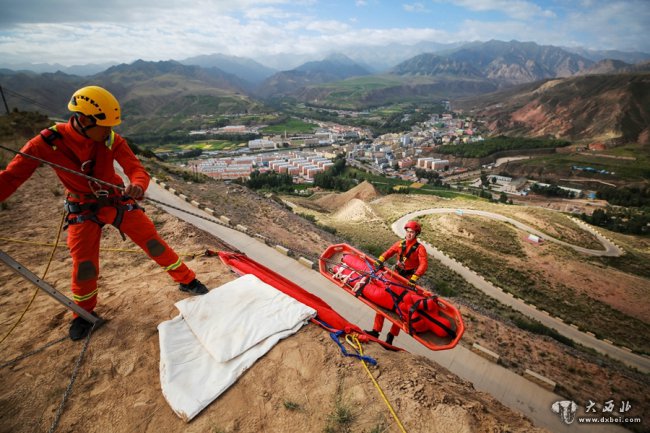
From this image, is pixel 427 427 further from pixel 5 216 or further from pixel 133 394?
pixel 5 216

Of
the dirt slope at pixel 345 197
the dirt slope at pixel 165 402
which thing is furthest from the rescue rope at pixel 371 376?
the dirt slope at pixel 345 197

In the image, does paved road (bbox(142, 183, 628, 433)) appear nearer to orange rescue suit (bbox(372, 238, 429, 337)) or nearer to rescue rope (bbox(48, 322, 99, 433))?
orange rescue suit (bbox(372, 238, 429, 337))

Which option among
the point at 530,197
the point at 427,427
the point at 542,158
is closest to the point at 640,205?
the point at 530,197

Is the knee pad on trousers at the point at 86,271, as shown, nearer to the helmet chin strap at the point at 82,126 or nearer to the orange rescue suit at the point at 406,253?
the helmet chin strap at the point at 82,126

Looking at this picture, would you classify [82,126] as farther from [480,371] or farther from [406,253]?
[480,371]

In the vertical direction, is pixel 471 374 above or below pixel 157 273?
below

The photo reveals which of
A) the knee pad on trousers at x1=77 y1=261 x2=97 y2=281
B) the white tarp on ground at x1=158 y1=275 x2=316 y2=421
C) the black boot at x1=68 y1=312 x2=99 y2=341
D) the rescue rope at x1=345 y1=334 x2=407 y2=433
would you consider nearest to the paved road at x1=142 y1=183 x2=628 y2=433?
the rescue rope at x1=345 y1=334 x2=407 y2=433

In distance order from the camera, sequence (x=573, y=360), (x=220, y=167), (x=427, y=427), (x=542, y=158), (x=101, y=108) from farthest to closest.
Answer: (x=542, y=158)
(x=220, y=167)
(x=573, y=360)
(x=101, y=108)
(x=427, y=427)
